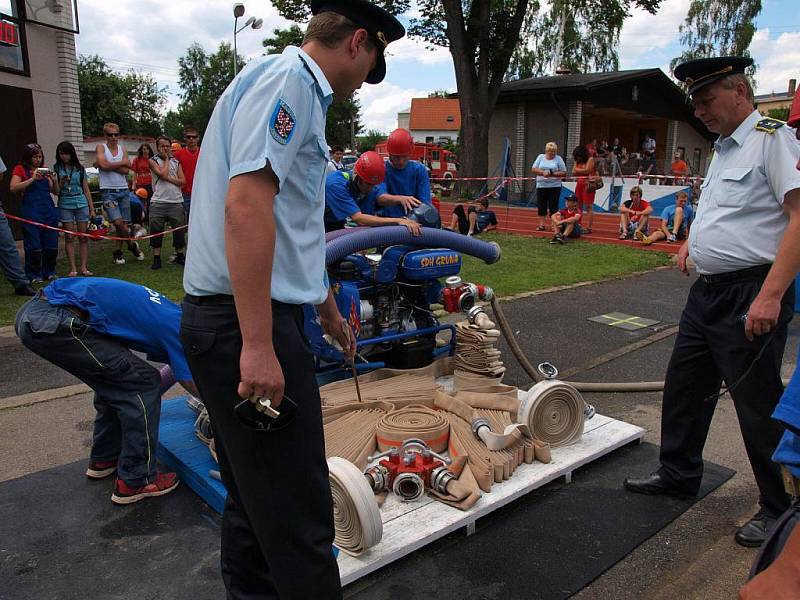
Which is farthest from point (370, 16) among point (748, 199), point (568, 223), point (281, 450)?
point (568, 223)

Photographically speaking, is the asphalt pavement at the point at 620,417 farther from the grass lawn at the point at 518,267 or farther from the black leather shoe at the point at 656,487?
→ the grass lawn at the point at 518,267

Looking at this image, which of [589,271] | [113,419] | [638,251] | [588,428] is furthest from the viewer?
[638,251]

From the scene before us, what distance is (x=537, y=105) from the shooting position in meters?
24.5

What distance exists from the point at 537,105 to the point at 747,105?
74.3 feet

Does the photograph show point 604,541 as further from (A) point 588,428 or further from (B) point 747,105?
(B) point 747,105

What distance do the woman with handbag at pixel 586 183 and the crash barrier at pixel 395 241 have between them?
10.3m

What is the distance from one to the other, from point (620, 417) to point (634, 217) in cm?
1059

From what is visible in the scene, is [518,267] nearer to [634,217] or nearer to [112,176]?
[634,217]

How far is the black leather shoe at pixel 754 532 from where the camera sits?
2902 millimetres

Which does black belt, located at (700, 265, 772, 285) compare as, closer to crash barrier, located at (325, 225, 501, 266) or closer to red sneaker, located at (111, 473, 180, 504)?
crash barrier, located at (325, 225, 501, 266)

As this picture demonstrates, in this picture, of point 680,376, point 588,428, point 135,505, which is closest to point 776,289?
point 680,376

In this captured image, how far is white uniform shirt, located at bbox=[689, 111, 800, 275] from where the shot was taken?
2.82m

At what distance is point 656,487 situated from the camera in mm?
3402

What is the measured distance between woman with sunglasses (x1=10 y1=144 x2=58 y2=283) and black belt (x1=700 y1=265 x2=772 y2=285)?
8.15 meters
